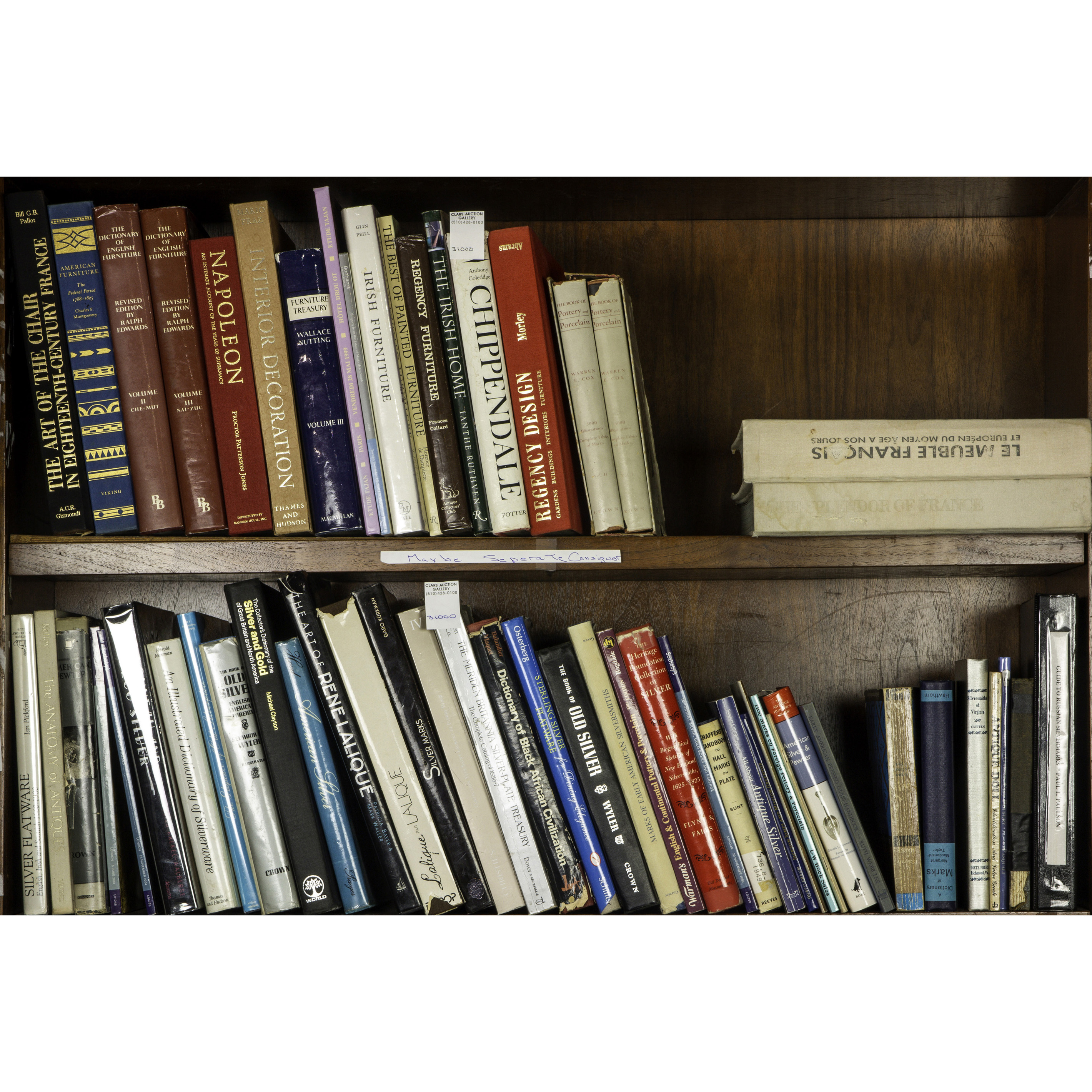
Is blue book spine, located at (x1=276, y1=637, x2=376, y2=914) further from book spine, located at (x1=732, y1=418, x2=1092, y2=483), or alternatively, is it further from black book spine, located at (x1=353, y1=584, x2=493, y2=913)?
book spine, located at (x1=732, y1=418, x2=1092, y2=483)

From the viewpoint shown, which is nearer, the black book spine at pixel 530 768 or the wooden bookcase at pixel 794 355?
the black book spine at pixel 530 768

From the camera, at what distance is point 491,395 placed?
1029mm

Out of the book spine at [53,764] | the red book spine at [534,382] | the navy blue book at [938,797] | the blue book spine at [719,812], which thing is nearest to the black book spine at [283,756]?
the book spine at [53,764]

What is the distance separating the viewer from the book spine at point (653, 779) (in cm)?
101

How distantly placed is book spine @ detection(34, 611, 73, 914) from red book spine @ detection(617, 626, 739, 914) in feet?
2.08

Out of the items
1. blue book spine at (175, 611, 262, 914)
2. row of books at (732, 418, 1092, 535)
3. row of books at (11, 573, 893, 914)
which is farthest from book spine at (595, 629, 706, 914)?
blue book spine at (175, 611, 262, 914)

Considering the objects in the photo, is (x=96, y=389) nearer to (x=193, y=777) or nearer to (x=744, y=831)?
(x=193, y=777)

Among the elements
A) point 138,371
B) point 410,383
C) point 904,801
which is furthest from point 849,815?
point 138,371

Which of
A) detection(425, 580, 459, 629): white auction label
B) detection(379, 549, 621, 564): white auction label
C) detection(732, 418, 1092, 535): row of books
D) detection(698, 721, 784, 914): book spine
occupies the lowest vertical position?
detection(698, 721, 784, 914): book spine

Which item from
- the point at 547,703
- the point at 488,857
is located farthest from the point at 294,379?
the point at 488,857

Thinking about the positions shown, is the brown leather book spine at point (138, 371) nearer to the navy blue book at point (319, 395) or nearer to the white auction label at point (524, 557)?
the navy blue book at point (319, 395)

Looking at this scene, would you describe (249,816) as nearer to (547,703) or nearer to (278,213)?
(547,703)

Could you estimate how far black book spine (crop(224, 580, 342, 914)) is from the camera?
0.99 meters

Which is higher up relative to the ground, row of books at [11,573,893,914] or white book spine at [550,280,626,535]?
white book spine at [550,280,626,535]
